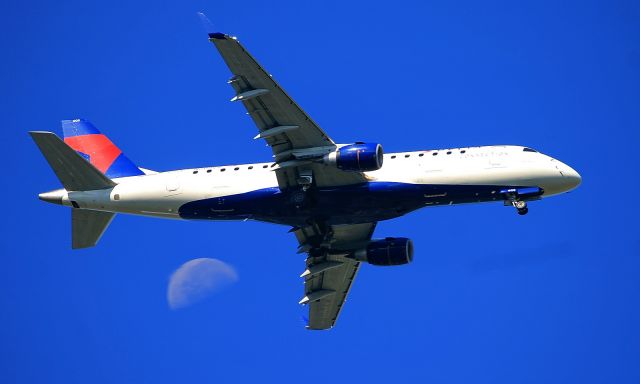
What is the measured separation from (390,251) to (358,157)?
370 inches

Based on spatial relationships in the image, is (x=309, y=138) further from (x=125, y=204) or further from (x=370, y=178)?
(x=125, y=204)

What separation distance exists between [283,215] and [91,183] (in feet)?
37.4

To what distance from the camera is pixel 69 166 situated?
62.6 metres

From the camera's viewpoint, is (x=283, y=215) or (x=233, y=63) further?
(x=283, y=215)

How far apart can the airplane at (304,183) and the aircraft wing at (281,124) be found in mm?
53

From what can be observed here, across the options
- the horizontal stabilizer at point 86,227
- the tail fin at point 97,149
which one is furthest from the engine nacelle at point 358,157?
the horizontal stabilizer at point 86,227

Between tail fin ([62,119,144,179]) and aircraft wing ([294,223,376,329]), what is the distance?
1107cm

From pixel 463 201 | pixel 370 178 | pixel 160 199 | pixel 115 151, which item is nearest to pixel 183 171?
pixel 160 199

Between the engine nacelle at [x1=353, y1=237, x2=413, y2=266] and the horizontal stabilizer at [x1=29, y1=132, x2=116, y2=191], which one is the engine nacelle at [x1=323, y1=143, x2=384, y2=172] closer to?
the engine nacelle at [x1=353, y1=237, x2=413, y2=266]

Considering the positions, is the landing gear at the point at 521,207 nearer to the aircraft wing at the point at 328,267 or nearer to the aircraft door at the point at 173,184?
the aircraft wing at the point at 328,267

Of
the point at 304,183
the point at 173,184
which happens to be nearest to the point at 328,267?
the point at 304,183

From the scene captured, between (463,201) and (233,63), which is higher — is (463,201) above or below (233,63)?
below

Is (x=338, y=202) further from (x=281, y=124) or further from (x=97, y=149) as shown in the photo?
(x=97, y=149)

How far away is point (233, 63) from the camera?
182 ft
